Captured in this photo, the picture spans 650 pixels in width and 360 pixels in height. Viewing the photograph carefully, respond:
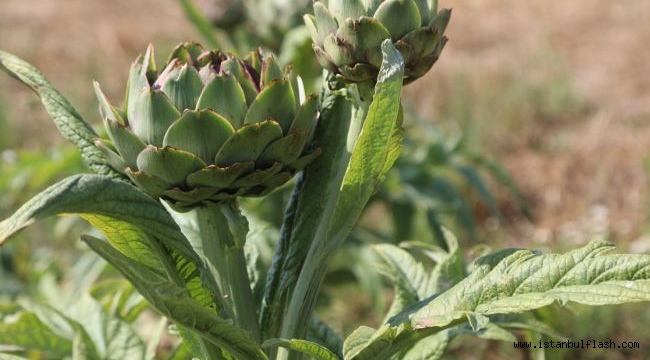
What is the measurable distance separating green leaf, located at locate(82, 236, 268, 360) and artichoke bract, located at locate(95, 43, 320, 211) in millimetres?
62

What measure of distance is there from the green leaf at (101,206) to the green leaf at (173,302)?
0.08ft

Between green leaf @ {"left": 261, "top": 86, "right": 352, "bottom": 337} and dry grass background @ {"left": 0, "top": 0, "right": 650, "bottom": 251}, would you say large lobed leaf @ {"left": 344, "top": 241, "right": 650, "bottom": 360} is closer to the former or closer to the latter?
green leaf @ {"left": 261, "top": 86, "right": 352, "bottom": 337}

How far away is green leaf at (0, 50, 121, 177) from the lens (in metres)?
0.75

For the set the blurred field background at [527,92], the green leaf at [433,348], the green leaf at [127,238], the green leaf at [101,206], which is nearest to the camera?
the green leaf at [101,206]

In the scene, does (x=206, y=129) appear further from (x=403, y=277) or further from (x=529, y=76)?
(x=529, y=76)

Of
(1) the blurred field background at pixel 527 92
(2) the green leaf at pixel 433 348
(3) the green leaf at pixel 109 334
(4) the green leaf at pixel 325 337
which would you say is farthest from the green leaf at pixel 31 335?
(1) the blurred field background at pixel 527 92

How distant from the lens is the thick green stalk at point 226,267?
2.39ft

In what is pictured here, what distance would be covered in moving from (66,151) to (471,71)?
2.39 meters

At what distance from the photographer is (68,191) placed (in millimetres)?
604

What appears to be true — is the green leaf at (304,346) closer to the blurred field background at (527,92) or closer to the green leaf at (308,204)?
the green leaf at (308,204)

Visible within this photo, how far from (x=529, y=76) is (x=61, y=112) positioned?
3028 millimetres

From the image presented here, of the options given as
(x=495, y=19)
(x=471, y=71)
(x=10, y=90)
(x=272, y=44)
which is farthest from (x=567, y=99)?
(x=10, y=90)

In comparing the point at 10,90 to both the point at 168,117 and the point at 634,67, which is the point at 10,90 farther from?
the point at 168,117

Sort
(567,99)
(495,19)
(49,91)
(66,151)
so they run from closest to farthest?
1. (49,91)
2. (66,151)
3. (567,99)
4. (495,19)
